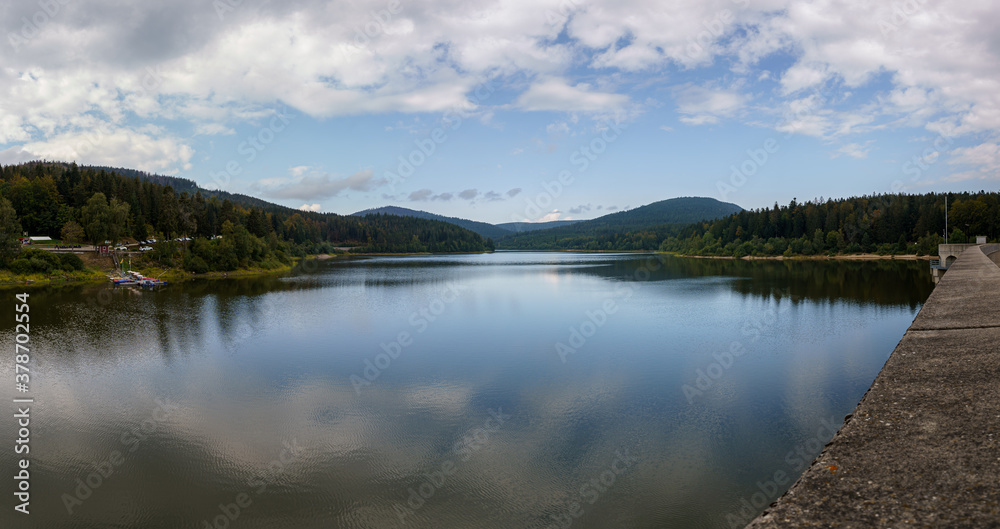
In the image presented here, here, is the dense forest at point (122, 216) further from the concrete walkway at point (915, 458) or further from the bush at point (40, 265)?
the concrete walkway at point (915, 458)

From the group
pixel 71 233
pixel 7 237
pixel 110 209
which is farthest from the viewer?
pixel 110 209

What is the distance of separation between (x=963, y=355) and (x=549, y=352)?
1293 centimetres

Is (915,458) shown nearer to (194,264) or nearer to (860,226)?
(194,264)

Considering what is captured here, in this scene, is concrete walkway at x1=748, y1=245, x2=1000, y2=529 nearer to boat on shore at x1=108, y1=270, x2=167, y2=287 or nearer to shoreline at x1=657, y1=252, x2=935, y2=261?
boat on shore at x1=108, y1=270, x2=167, y2=287

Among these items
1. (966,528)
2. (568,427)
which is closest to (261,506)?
(568,427)

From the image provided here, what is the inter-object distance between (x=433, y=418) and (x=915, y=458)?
32.0ft

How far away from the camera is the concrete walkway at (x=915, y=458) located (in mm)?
4180

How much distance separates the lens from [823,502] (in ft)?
14.8

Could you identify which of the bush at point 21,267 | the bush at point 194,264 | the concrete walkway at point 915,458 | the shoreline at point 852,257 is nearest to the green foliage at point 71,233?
the bush at point 21,267

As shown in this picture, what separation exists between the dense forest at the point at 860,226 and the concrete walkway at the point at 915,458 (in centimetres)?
10139

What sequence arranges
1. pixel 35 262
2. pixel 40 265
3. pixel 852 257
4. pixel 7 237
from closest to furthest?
pixel 7 237, pixel 35 262, pixel 40 265, pixel 852 257

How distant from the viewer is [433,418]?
12680mm

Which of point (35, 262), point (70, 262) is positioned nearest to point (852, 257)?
point (70, 262)

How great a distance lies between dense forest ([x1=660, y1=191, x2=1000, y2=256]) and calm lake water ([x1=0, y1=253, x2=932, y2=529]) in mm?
85033
